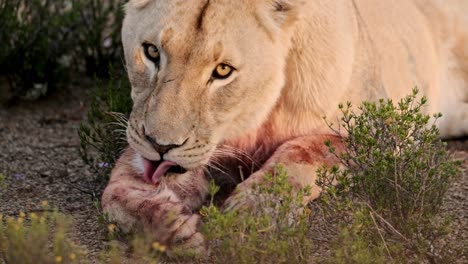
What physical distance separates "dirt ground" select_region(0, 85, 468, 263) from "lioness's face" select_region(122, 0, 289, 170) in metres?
0.50

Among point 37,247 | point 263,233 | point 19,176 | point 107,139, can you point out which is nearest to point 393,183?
point 263,233

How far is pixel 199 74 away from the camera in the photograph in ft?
11.9

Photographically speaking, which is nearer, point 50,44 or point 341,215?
point 341,215

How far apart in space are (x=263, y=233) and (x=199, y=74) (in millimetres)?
654

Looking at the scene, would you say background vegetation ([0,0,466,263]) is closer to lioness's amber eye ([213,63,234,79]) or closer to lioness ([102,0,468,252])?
lioness ([102,0,468,252])

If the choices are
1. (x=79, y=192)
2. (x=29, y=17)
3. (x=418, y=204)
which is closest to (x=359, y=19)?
(x=418, y=204)

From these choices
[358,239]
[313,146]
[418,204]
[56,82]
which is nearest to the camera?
[358,239]

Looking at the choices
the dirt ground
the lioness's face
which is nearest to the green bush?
the dirt ground

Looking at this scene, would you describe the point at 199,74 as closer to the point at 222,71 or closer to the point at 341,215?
the point at 222,71

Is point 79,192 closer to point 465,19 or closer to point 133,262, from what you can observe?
point 133,262

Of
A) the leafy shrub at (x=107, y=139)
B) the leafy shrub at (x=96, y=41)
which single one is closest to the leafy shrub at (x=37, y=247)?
the leafy shrub at (x=107, y=139)

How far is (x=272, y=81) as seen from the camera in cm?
383

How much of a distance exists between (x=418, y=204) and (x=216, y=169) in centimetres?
89

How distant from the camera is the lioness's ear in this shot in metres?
3.82
